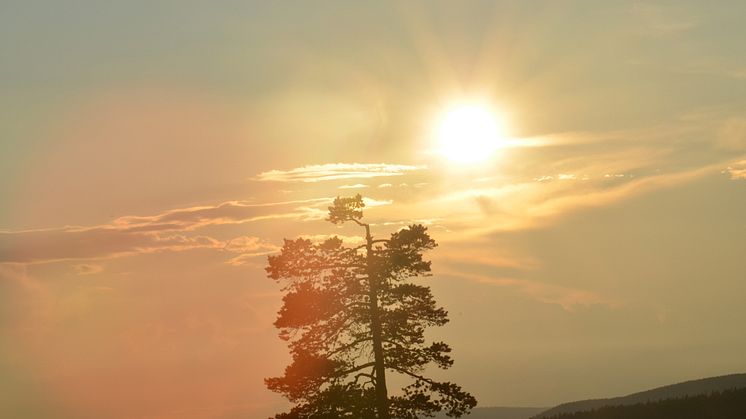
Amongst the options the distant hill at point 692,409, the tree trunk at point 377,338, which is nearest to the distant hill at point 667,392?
the distant hill at point 692,409

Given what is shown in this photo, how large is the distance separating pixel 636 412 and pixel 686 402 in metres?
2.96

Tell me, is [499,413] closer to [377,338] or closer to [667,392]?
[667,392]

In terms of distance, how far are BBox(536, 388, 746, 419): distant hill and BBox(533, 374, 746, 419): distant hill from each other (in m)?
28.1

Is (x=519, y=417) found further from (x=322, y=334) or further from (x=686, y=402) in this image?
(x=322, y=334)

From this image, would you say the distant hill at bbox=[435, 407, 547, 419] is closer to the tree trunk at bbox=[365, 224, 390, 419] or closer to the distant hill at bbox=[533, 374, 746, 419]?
the distant hill at bbox=[533, 374, 746, 419]

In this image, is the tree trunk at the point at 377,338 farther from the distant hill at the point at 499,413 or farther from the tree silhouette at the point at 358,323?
the distant hill at the point at 499,413

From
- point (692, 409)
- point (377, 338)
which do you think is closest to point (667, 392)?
point (692, 409)

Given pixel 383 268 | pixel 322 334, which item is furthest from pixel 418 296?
pixel 322 334

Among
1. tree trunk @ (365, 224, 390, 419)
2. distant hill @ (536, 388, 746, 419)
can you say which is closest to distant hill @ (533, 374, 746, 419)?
distant hill @ (536, 388, 746, 419)

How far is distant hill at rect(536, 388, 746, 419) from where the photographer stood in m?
52.9

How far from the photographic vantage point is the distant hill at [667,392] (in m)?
88.5

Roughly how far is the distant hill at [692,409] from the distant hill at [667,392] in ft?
92.2

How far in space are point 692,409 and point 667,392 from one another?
47.0 metres

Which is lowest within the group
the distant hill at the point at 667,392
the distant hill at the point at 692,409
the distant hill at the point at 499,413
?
the distant hill at the point at 692,409
